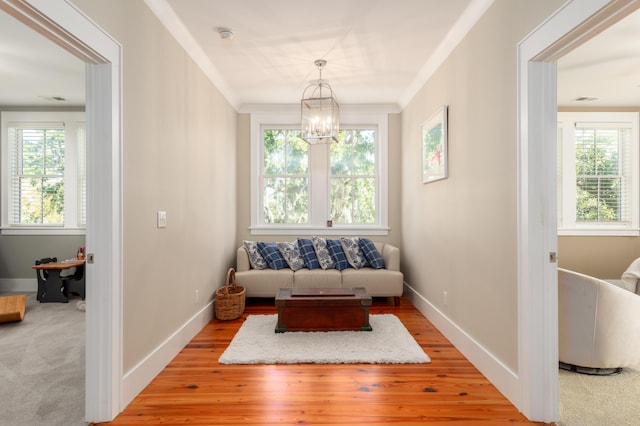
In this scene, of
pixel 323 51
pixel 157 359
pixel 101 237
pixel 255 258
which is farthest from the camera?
pixel 255 258

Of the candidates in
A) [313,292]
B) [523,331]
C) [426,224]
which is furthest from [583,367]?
[313,292]

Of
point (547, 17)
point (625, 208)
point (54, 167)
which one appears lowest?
point (625, 208)

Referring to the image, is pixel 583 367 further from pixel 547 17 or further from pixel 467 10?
pixel 467 10

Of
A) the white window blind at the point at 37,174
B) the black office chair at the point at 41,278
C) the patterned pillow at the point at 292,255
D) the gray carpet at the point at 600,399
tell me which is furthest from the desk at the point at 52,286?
the gray carpet at the point at 600,399

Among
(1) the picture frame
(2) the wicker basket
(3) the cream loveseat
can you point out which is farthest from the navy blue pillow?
(1) the picture frame

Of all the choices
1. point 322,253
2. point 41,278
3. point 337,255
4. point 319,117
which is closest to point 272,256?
point 322,253

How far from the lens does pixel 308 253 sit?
15.1 ft

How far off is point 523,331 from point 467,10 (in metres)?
2.29

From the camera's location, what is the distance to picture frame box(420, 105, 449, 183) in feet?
10.6

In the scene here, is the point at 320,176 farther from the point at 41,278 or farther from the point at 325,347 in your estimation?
the point at 41,278

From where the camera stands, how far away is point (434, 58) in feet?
11.3

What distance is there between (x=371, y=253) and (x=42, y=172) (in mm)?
4839

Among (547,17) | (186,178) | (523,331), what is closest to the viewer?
(547,17)

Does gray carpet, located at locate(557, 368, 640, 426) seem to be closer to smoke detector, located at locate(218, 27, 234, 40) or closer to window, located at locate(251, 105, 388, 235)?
window, located at locate(251, 105, 388, 235)
